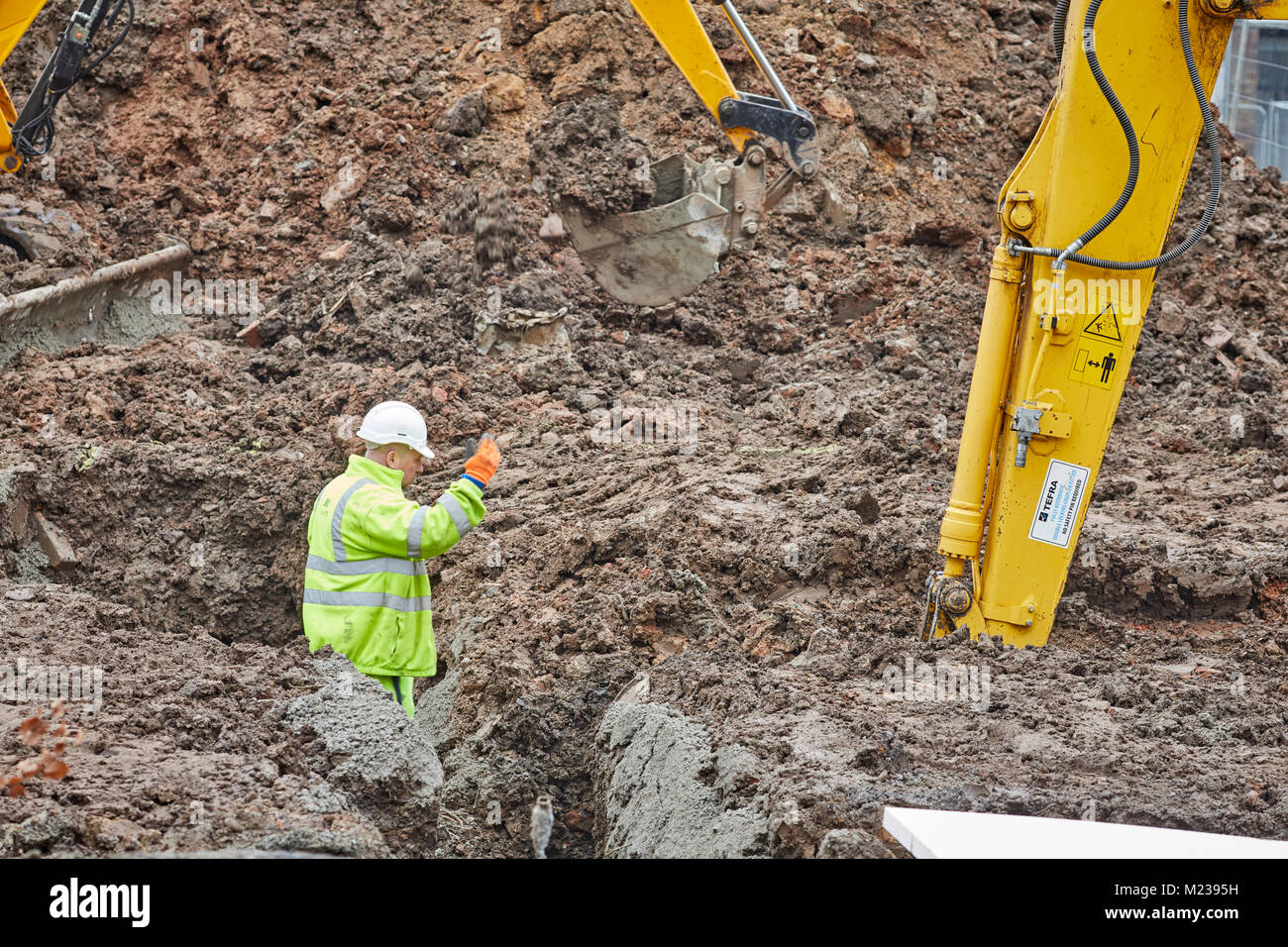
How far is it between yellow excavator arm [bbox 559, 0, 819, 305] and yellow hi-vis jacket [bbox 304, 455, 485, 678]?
2969 millimetres

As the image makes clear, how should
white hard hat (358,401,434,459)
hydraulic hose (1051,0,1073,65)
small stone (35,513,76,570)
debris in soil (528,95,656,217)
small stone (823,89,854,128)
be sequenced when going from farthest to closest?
small stone (823,89,854,128), debris in soil (528,95,656,217), small stone (35,513,76,570), white hard hat (358,401,434,459), hydraulic hose (1051,0,1073,65)

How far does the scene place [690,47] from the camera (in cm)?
675

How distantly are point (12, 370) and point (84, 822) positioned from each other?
578cm

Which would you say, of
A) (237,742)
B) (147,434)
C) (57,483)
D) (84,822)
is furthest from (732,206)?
(84,822)

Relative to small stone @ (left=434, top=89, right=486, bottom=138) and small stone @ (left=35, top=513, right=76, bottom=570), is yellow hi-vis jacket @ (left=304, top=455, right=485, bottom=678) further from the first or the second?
small stone @ (left=434, top=89, right=486, bottom=138)

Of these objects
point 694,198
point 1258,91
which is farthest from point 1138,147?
point 1258,91

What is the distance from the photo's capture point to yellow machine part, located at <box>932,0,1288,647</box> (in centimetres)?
422

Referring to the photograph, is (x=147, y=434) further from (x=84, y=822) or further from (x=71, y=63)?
(x=84, y=822)

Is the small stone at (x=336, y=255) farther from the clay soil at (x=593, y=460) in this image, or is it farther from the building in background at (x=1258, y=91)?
the building in background at (x=1258, y=91)

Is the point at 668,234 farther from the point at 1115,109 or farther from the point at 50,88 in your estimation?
the point at 1115,109

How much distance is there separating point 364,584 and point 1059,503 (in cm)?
289

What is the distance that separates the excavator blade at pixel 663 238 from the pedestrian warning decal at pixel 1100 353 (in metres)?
4.27

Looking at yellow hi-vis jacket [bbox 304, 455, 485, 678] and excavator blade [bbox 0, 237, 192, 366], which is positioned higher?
excavator blade [bbox 0, 237, 192, 366]

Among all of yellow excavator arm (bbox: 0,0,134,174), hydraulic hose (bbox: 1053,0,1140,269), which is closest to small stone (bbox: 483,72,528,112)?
yellow excavator arm (bbox: 0,0,134,174)
